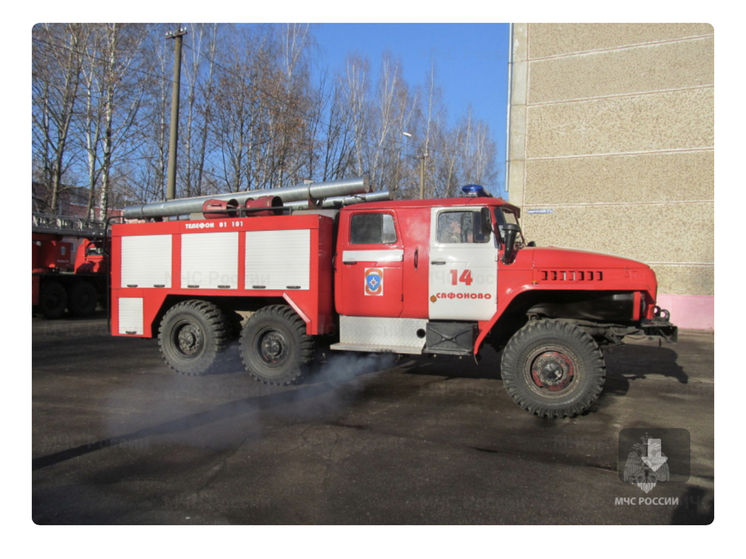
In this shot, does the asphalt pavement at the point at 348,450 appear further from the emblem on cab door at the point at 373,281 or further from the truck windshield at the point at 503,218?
the truck windshield at the point at 503,218

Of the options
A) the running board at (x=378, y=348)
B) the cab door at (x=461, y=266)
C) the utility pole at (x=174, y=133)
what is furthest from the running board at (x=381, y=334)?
the utility pole at (x=174, y=133)

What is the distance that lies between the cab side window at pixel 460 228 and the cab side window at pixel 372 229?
0.65 meters

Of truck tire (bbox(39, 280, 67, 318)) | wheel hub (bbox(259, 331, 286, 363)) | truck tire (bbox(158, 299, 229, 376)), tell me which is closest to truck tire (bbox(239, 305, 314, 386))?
wheel hub (bbox(259, 331, 286, 363))

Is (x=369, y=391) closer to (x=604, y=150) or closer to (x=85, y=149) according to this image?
(x=604, y=150)

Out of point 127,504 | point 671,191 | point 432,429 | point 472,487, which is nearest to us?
point 127,504

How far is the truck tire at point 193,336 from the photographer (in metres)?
7.50

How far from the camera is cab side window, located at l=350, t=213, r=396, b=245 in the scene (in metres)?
6.75

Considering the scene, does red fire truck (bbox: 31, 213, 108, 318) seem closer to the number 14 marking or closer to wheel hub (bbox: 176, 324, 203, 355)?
wheel hub (bbox: 176, 324, 203, 355)

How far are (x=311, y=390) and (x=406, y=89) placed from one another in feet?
68.0

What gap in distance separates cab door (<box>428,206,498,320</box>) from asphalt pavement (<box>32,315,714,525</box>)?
Answer: 1.16 metres

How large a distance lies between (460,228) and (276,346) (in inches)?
116

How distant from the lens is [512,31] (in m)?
15.3

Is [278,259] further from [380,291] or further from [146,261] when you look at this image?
[146,261]

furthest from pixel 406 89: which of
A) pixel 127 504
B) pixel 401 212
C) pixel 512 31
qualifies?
pixel 127 504
